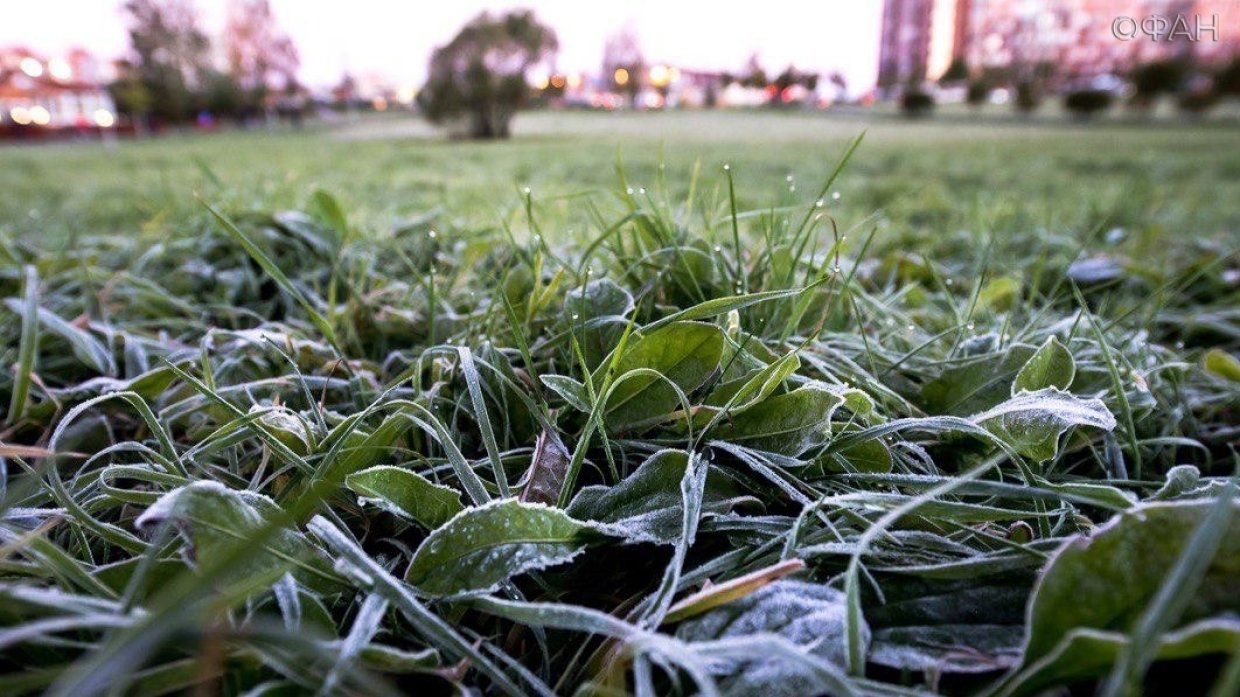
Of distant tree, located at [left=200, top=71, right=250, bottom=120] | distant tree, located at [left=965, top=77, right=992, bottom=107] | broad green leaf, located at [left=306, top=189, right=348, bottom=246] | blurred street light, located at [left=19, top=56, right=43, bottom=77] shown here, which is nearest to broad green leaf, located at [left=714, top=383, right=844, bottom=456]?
broad green leaf, located at [left=306, top=189, right=348, bottom=246]

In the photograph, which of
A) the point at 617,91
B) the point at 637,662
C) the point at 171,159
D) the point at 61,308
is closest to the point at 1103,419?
the point at 637,662

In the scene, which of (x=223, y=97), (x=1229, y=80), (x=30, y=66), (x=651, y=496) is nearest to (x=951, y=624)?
(x=651, y=496)

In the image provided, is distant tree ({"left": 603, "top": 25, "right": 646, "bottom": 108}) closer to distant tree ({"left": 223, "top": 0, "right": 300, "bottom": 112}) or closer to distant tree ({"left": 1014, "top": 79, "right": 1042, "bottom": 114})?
distant tree ({"left": 1014, "top": 79, "right": 1042, "bottom": 114})

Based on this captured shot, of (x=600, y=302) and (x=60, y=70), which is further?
(x=60, y=70)

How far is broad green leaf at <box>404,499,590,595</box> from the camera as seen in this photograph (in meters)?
0.43

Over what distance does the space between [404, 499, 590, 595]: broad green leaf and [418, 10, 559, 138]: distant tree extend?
10387 mm

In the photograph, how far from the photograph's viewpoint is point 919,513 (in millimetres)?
456

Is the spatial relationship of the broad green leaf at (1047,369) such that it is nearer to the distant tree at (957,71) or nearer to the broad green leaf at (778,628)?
the broad green leaf at (778,628)

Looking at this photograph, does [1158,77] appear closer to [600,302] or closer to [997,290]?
[997,290]

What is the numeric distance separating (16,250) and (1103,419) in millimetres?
1680

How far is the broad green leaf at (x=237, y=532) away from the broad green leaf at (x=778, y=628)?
0.21 m

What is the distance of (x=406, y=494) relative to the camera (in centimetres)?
48

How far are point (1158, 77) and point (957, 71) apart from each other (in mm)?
6325

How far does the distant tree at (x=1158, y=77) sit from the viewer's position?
11922 mm
